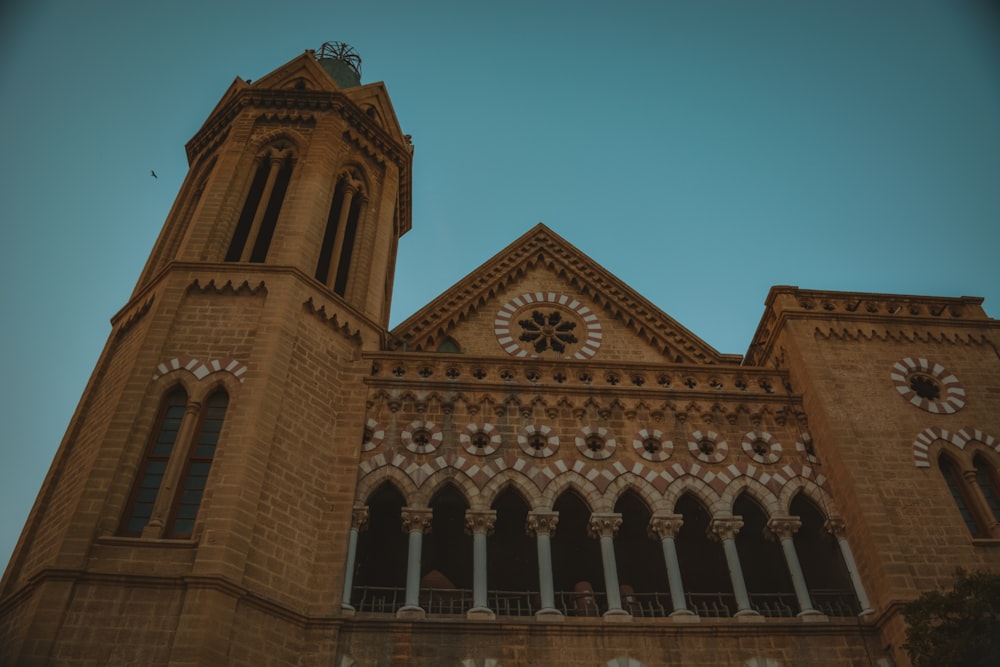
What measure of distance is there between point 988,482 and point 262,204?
54.3ft

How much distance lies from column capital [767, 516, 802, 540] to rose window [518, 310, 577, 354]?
7.24m

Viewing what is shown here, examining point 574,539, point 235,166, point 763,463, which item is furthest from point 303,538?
point 235,166

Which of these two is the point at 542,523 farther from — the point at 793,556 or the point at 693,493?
the point at 793,556

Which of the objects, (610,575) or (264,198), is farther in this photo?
(264,198)

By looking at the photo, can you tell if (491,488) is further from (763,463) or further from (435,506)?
(763,463)

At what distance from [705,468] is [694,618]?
322 cm

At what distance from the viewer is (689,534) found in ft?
60.6

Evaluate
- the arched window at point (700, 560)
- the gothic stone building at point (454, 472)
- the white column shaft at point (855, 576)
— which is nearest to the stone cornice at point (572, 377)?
the gothic stone building at point (454, 472)

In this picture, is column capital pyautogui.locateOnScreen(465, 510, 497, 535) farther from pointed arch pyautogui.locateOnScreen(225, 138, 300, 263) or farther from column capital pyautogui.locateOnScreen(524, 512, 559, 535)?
pointed arch pyautogui.locateOnScreen(225, 138, 300, 263)

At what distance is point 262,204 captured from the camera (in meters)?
19.9

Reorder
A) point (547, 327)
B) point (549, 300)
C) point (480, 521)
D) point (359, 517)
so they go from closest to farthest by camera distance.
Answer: point (359, 517), point (480, 521), point (547, 327), point (549, 300)

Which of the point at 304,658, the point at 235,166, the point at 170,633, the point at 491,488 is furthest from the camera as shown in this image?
the point at 235,166

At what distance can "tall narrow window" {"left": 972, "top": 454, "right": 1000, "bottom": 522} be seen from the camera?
16.1 metres

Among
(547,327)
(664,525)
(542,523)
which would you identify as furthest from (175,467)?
(547,327)
